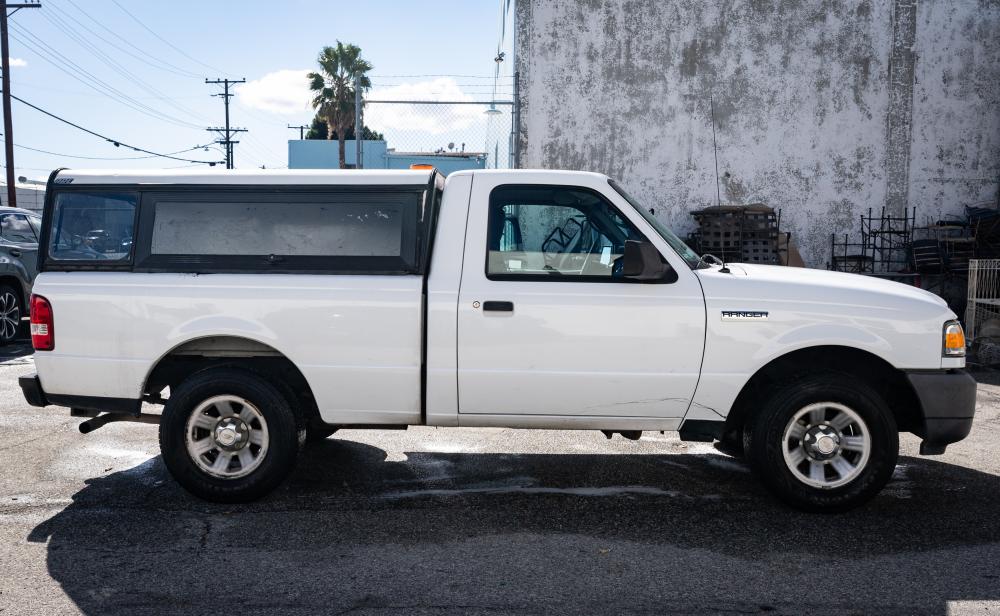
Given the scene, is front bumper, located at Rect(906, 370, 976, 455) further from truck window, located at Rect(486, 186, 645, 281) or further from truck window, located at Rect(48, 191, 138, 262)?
truck window, located at Rect(48, 191, 138, 262)

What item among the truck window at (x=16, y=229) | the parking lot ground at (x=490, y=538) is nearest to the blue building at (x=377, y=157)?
the truck window at (x=16, y=229)

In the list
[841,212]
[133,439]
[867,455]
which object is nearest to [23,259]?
[133,439]

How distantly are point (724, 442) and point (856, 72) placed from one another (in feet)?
40.9

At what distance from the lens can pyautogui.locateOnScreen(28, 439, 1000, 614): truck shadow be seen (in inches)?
139

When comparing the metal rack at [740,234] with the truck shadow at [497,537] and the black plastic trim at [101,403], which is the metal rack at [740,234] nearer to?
the truck shadow at [497,537]

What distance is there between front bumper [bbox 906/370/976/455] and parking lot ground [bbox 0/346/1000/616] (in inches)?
19.3

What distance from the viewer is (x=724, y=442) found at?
5.06 metres

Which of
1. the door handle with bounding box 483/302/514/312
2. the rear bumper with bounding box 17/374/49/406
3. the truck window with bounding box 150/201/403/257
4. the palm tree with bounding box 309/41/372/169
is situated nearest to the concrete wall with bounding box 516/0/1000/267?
the truck window with bounding box 150/201/403/257

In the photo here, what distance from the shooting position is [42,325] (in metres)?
4.83

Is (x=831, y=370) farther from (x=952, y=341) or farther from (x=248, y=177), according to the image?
(x=248, y=177)

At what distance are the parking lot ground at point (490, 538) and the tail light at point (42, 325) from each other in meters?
0.95

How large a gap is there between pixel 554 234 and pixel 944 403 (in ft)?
8.02

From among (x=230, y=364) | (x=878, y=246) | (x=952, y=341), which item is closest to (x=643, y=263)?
(x=952, y=341)

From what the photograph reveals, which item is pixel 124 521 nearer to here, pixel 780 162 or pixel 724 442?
pixel 724 442
